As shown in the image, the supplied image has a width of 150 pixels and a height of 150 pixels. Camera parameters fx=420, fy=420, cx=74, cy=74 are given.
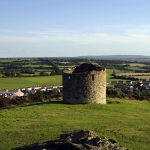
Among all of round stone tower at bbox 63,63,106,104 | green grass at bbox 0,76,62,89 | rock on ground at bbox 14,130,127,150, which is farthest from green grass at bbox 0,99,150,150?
green grass at bbox 0,76,62,89

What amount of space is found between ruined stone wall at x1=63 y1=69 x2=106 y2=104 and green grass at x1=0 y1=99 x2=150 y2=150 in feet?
5.15

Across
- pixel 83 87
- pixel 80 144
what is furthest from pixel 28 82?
pixel 80 144

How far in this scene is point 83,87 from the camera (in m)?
37.6

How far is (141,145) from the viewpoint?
70.2 ft

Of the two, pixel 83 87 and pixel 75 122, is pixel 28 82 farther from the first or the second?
pixel 75 122

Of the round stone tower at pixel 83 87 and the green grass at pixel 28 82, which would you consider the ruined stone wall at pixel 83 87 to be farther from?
the green grass at pixel 28 82

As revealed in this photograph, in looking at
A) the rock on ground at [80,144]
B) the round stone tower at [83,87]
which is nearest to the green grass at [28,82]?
the round stone tower at [83,87]

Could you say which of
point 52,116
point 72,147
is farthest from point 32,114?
point 72,147

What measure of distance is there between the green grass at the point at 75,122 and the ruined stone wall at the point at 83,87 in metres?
1.57

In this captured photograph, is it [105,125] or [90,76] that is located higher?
[90,76]

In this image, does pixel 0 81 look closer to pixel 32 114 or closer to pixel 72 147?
pixel 32 114

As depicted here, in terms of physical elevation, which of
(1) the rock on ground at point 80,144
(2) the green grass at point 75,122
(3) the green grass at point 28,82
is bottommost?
(3) the green grass at point 28,82

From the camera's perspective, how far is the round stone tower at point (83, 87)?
37562 millimetres

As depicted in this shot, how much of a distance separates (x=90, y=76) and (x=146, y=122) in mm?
10378
